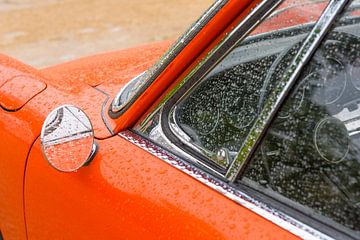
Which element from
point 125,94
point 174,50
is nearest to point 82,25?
point 125,94

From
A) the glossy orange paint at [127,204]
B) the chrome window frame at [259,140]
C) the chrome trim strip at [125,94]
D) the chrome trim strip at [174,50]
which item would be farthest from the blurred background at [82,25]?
the chrome window frame at [259,140]

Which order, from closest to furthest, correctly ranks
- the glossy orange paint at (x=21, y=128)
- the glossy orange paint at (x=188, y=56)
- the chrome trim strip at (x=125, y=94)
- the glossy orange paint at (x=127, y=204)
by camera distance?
the glossy orange paint at (x=127, y=204)
the glossy orange paint at (x=188, y=56)
the chrome trim strip at (x=125, y=94)
the glossy orange paint at (x=21, y=128)

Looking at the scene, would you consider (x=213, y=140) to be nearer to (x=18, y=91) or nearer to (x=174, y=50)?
(x=174, y=50)

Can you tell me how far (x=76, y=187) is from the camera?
6.31 ft

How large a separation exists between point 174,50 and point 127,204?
0.45m

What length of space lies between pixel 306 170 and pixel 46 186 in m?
0.90

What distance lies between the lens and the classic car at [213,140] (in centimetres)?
149

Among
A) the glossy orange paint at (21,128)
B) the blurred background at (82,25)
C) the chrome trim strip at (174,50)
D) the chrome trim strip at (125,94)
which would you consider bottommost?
the blurred background at (82,25)

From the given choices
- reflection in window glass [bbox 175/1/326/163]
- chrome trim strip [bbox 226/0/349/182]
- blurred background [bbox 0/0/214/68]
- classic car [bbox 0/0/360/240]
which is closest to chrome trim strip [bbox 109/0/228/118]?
classic car [bbox 0/0/360/240]

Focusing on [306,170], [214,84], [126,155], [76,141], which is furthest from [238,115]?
[76,141]

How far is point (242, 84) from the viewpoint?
1.73 m

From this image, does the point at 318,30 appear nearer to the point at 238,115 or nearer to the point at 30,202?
the point at 238,115

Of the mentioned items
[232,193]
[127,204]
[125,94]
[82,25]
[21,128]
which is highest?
[232,193]

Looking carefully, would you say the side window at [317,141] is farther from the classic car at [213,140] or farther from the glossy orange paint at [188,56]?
the glossy orange paint at [188,56]
